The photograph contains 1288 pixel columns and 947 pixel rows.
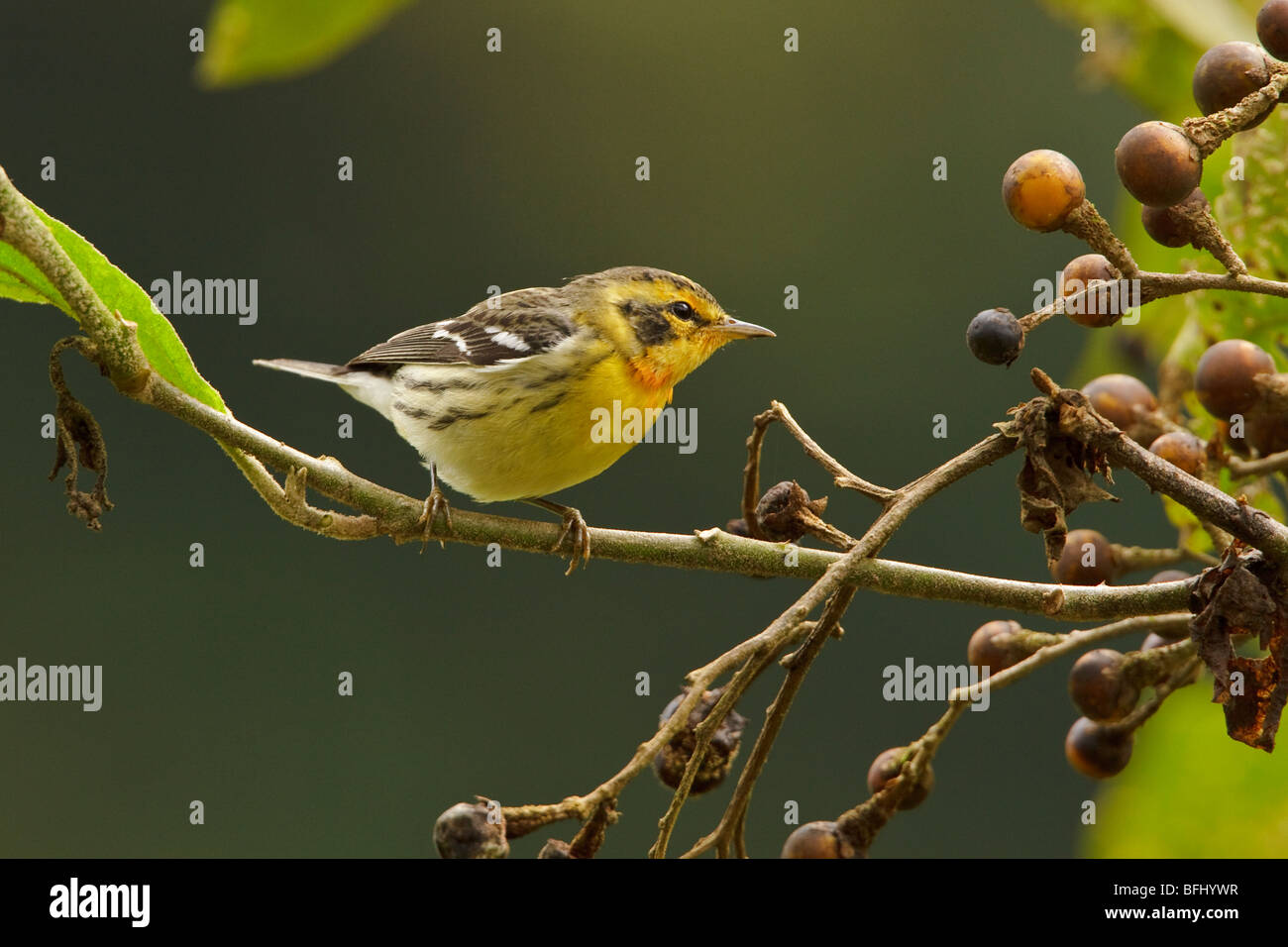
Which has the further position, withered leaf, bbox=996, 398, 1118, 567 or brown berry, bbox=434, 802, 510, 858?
withered leaf, bbox=996, 398, 1118, 567

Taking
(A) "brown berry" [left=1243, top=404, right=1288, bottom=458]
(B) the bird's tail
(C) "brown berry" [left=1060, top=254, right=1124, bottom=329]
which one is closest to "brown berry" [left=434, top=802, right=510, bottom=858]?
(C) "brown berry" [left=1060, top=254, right=1124, bottom=329]

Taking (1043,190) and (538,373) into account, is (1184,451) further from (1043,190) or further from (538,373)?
(538,373)

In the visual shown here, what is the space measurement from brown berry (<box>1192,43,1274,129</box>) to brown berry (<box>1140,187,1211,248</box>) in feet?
0.40

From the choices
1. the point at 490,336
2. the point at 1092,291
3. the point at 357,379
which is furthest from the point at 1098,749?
the point at 357,379

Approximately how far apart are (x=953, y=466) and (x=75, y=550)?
10469 mm

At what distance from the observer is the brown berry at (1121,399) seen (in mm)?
2076

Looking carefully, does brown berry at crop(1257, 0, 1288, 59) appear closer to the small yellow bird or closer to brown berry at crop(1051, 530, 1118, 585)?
brown berry at crop(1051, 530, 1118, 585)

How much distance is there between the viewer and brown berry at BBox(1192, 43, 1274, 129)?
5.36ft

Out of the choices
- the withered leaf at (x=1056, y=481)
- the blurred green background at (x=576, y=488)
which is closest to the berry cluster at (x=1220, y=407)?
the withered leaf at (x=1056, y=481)

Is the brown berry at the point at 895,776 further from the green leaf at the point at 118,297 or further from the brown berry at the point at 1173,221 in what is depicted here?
the green leaf at the point at 118,297

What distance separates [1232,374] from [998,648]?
0.52m

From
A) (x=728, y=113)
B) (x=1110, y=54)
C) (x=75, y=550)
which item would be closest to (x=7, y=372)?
(x=75, y=550)

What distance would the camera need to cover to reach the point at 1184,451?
1.98 metres

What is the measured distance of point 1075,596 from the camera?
5.32 ft
